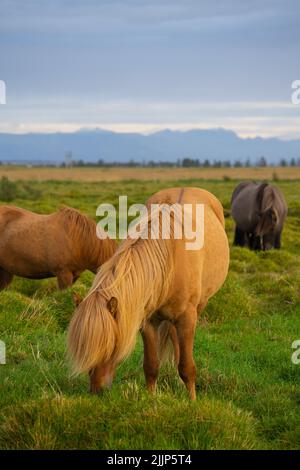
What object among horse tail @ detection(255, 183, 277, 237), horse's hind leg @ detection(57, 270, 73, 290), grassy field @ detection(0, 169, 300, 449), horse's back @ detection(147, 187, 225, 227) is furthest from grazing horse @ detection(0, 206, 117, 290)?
horse tail @ detection(255, 183, 277, 237)

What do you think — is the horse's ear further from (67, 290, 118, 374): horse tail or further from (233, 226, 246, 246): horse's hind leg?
(233, 226, 246, 246): horse's hind leg

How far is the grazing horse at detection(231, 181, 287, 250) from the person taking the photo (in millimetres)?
14773

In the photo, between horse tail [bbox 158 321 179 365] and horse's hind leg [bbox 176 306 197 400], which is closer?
horse's hind leg [bbox 176 306 197 400]

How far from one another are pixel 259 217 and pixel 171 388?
33.7 feet

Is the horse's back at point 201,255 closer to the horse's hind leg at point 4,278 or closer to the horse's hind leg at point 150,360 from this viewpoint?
the horse's hind leg at point 150,360

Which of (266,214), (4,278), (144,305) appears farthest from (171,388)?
(266,214)

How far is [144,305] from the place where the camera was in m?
4.53

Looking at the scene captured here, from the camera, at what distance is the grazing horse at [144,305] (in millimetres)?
4051
